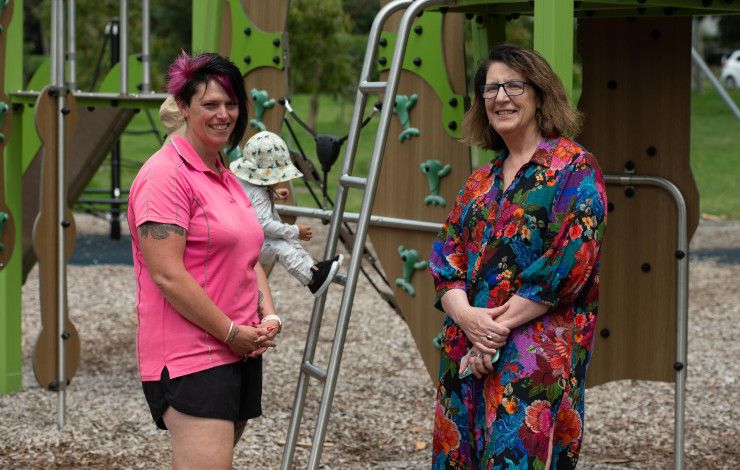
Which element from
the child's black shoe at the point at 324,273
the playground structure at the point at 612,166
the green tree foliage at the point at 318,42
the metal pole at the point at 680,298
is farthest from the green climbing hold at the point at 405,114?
the green tree foliage at the point at 318,42

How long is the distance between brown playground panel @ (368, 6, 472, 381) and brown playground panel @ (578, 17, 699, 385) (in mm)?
588

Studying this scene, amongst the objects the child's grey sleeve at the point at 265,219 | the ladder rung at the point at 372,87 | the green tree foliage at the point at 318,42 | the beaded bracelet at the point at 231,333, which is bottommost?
the beaded bracelet at the point at 231,333

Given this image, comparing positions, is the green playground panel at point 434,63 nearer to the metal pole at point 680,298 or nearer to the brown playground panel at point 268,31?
the metal pole at point 680,298

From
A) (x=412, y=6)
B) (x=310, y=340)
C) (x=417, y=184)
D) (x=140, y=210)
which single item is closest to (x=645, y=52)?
(x=417, y=184)

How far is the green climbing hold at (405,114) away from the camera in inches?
194

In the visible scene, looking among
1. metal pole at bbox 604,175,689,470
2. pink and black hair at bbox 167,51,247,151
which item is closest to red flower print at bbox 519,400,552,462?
pink and black hair at bbox 167,51,247,151

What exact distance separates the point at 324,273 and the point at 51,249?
2466 mm

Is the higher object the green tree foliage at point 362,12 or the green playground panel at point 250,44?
the green tree foliage at point 362,12

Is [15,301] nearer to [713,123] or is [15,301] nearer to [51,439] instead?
[51,439]

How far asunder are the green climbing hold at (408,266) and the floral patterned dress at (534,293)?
168 centimetres

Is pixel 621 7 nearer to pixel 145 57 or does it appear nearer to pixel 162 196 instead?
pixel 162 196

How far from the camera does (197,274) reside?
3070mm

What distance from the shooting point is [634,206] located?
5.00 metres

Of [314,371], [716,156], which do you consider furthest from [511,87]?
[716,156]
